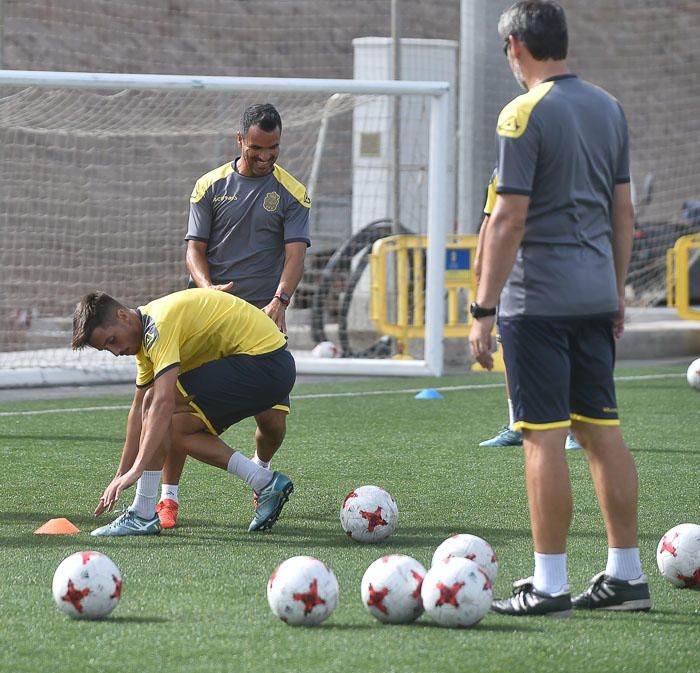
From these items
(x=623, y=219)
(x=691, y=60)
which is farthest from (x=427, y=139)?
(x=691, y=60)

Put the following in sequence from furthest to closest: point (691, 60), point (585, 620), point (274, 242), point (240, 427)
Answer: point (691, 60)
point (240, 427)
point (274, 242)
point (585, 620)

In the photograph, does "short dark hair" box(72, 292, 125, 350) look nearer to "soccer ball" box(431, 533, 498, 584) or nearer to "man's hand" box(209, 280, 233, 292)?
"man's hand" box(209, 280, 233, 292)

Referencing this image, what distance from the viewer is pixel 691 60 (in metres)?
29.0

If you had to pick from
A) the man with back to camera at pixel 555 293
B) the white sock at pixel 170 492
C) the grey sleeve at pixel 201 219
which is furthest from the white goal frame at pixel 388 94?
the man with back to camera at pixel 555 293

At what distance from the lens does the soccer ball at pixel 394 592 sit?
4238 millimetres

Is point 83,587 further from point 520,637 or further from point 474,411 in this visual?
point 474,411

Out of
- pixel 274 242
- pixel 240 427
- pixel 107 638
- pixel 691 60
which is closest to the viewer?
→ pixel 107 638

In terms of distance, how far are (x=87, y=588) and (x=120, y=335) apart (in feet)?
4.38

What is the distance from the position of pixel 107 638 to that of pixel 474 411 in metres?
6.40

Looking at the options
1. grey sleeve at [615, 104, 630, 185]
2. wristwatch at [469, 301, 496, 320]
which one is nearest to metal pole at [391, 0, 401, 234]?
grey sleeve at [615, 104, 630, 185]

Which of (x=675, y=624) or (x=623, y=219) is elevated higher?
(x=623, y=219)

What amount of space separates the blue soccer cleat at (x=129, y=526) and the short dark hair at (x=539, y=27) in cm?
259

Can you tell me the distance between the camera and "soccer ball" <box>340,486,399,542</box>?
18.4 ft

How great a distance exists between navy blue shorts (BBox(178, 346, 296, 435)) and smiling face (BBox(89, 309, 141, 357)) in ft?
1.61
